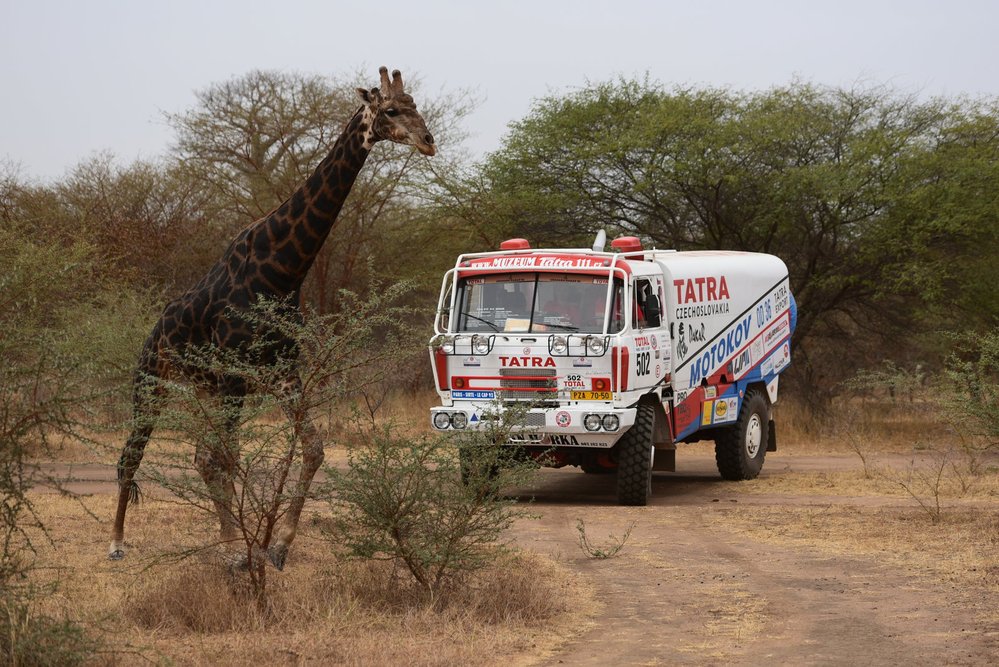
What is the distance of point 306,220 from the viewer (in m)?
9.01

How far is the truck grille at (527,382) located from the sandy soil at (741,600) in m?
1.15

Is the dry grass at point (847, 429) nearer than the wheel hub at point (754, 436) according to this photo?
No

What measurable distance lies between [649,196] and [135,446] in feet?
43.5

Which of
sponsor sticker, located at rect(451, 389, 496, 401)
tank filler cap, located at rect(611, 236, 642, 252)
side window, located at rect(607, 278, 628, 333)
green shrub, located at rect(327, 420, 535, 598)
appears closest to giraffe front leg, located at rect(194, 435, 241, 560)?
green shrub, located at rect(327, 420, 535, 598)

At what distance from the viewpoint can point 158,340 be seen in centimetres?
952

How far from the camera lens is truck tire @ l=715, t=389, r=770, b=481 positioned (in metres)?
14.7

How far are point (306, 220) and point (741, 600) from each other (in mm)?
3899

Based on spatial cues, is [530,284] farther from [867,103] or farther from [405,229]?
[405,229]

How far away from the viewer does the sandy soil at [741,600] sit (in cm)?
662

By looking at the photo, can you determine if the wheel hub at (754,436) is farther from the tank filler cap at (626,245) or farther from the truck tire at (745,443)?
the tank filler cap at (626,245)

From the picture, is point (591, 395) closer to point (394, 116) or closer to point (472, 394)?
point (472, 394)

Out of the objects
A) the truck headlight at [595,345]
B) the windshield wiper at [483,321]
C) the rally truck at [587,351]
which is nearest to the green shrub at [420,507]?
the rally truck at [587,351]

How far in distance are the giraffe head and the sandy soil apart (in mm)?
2539

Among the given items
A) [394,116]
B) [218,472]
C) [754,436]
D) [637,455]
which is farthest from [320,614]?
[754,436]
